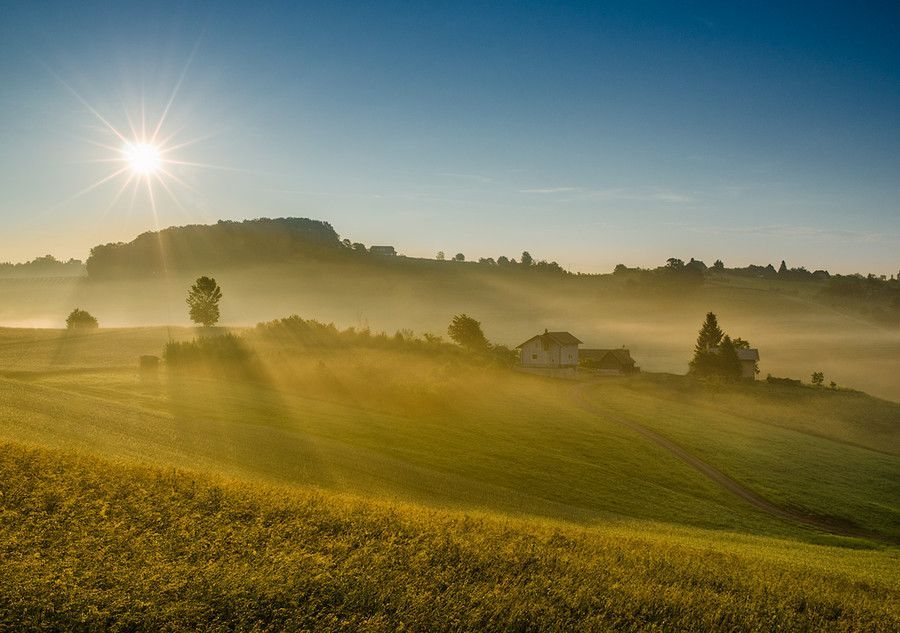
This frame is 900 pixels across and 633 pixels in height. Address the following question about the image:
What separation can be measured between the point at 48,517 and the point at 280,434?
1975cm

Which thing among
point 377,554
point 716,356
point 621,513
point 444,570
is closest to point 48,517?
point 377,554

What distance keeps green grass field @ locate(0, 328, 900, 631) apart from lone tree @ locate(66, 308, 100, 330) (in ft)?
187

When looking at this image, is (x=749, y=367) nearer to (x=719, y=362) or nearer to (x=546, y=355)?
(x=719, y=362)

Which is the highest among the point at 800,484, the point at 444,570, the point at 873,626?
the point at 444,570

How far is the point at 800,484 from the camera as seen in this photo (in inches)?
1662

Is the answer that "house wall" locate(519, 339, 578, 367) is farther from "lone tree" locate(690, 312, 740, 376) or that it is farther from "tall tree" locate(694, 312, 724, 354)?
"tall tree" locate(694, 312, 724, 354)

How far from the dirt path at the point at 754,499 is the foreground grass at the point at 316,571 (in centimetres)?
2321

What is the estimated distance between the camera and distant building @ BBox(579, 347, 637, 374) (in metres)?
119

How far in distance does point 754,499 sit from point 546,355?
3096 inches

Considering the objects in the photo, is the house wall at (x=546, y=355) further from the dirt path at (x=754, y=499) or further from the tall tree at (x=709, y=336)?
the dirt path at (x=754, y=499)

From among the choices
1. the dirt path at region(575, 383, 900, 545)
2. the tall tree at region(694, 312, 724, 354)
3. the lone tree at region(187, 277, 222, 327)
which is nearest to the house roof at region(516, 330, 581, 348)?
the tall tree at region(694, 312, 724, 354)

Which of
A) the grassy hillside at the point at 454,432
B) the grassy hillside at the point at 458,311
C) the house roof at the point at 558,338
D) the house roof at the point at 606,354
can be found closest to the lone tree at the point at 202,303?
the grassy hillside at the point at 458,311

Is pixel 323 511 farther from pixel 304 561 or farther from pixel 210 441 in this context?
pixel 210 441

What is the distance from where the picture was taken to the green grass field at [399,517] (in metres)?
8.76
